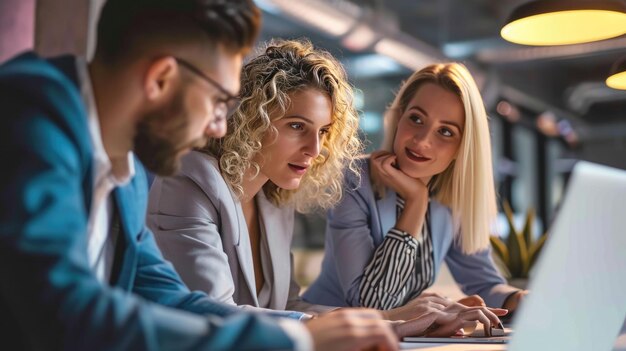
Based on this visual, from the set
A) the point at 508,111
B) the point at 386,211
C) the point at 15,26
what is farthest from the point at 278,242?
the point at 508,111

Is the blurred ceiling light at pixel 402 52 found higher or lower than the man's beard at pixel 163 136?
higher

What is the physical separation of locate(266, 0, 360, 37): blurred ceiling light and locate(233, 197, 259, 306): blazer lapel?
134 inches

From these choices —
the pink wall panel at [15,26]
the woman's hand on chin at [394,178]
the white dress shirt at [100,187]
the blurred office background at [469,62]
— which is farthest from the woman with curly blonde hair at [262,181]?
the pink wall panel at [15,26]

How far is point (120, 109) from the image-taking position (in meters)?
1.08

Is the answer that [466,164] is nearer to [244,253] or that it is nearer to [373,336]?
[244,253]

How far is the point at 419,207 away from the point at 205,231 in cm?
83

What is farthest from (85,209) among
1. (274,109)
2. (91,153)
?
(274,109)

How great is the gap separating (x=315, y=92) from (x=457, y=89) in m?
0.55

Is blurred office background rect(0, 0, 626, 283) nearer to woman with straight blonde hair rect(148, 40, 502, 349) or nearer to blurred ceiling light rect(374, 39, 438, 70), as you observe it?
blurred ceiling light rect(374, 39, 438, 70)

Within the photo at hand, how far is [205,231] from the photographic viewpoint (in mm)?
1879

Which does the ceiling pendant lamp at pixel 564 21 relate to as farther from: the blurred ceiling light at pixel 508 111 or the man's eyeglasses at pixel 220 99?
the blurred ceiling light at pixel 508 111

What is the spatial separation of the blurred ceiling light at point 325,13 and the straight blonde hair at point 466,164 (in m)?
2.78

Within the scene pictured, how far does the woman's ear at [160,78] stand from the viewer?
105 cm

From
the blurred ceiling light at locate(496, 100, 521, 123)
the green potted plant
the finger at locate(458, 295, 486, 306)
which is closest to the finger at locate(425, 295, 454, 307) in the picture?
the finger at locate(458, 295, 486, 306)
